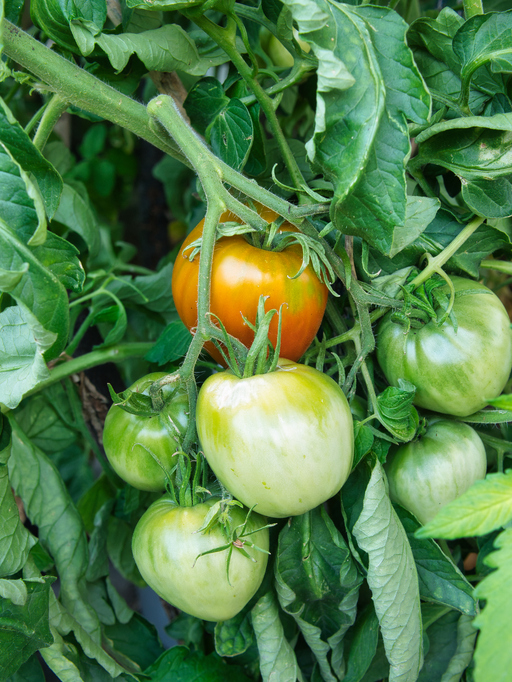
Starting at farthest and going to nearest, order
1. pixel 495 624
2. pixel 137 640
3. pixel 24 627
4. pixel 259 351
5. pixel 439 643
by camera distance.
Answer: pixel 137 640, pixel 439 643, pixel 24 627, pixel 259 351, pixel 495 624

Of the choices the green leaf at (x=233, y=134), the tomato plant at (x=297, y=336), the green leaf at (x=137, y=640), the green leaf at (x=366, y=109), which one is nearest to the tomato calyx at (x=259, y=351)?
the tomato plant at (x=297, y=336)

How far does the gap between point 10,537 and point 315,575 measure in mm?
342

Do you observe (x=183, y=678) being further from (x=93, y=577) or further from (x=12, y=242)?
(x=12, y=242)

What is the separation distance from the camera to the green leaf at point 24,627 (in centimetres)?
55

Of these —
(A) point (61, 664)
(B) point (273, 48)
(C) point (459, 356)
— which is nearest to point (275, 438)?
(C) point (459, 356)

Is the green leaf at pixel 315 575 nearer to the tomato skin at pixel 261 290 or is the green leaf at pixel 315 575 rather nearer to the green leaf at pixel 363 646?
the green leaf at pixel 363 646

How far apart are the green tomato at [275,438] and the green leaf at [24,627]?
29cm

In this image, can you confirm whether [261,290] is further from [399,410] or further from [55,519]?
[55,519]

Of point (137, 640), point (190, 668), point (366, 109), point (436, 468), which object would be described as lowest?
point (137, 640)

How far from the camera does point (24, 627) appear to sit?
1.81ft

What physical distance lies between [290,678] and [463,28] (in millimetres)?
707

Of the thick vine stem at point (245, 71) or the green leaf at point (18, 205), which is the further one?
the thick vine stem at point (245, 71)

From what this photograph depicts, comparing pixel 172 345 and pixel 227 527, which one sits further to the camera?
pixel 172 345

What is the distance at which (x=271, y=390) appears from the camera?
1.42 ft
